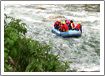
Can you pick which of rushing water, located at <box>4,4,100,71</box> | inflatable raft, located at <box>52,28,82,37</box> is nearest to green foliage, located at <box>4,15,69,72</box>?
rushing water, located at <box>4,4,100,71</box>

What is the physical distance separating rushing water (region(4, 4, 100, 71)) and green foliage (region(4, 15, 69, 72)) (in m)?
0.08

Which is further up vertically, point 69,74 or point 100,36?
point 100,36

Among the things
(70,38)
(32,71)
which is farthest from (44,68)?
(70,38)

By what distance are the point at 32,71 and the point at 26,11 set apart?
674mm

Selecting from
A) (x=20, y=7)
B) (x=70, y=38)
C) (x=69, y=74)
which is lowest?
(x=69, y=74)

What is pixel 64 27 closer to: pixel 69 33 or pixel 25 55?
pixel 69 33

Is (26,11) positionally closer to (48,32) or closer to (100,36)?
(48,32)

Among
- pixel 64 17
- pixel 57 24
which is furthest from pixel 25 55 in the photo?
pixel 64 17

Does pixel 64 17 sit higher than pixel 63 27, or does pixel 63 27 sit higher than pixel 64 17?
pixel 64 17

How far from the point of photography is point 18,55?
16.9ft

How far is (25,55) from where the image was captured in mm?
5168

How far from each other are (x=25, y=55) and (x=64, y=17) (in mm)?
583

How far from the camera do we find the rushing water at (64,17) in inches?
203

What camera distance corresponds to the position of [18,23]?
527 cm
